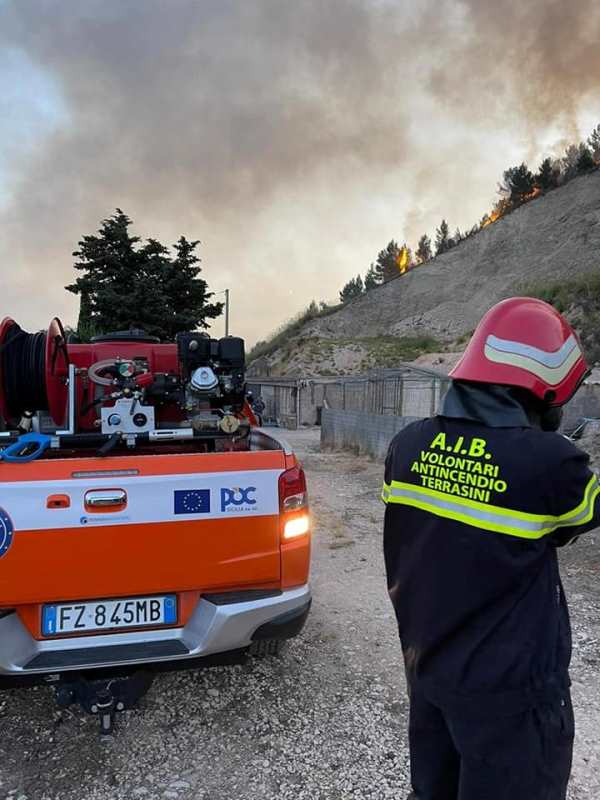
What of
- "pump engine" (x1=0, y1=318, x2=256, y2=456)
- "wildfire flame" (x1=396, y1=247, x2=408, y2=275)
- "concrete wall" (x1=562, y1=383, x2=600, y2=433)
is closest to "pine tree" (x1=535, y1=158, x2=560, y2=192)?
"wildfire flame" (x1=396, y1=247, x2=408, y2=275)

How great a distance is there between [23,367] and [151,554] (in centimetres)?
184

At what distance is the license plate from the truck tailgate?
6 centimetres

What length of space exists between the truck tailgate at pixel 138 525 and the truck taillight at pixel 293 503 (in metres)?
0.04

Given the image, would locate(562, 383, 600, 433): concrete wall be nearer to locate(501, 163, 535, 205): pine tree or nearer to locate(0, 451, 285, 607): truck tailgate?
locate(0, 451, 285, 607): truck tailgate

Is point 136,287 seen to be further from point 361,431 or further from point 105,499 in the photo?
point 105,499

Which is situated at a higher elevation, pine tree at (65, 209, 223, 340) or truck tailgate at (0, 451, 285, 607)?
pine tree at (65, 209, 223, 340)

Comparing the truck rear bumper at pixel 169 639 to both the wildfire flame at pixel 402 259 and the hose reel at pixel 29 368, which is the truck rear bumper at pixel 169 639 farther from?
the wildfire flame at pixel 402 259

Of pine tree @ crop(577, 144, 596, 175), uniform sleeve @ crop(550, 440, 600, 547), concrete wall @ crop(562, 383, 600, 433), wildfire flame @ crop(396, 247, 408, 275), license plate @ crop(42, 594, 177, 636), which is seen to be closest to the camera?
uniform sleeve @ crop(550, 440, 600, 547)

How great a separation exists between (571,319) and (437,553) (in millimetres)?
26296

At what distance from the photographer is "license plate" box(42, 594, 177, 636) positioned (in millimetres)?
2473

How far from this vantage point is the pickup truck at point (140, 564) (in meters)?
2.41

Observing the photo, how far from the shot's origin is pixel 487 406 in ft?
4.88

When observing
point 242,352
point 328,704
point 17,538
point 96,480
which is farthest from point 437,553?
point 242,352

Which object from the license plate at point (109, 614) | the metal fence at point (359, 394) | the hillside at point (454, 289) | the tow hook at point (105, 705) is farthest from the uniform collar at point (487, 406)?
the hillside at point (454, 289)
